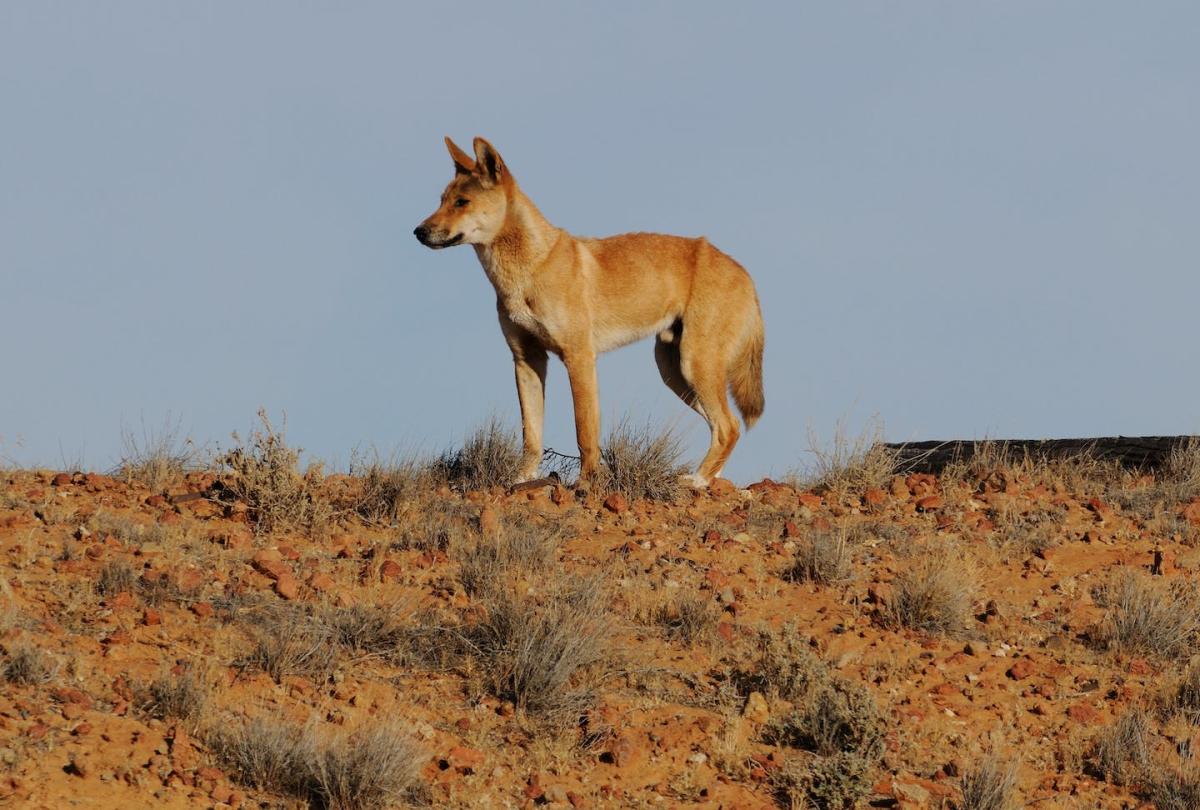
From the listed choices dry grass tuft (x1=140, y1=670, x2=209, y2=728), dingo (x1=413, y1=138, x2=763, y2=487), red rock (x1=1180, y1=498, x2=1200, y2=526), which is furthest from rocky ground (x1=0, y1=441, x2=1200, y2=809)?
dingo (x1=413, y1=138, x2=763, y2=487)

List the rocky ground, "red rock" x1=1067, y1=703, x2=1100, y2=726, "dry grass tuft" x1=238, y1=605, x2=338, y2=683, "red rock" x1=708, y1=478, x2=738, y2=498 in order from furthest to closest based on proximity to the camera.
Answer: "red rock" x1=708, y1=478, x2=738, y2=498 < "red rock" x1=1067, y1=703, x2=1100, y2=726 < "dry grass tuft" x1=238, y1=605, x2=338, y2=683 < the rocky ground

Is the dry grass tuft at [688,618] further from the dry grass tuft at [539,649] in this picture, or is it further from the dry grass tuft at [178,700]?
the dry grass tuft at [178,700]

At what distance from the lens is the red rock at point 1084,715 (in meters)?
6.98

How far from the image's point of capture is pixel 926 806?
6.17m

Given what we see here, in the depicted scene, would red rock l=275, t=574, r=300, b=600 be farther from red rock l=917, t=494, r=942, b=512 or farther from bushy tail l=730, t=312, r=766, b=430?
bushy tail l=730, t=312, r=766, b=430

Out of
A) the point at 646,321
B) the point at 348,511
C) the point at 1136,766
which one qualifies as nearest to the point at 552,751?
the point at 1136,766

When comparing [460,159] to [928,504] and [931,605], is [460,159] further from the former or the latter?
[931,605]

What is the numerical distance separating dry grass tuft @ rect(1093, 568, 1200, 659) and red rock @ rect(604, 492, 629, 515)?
11.5 feet

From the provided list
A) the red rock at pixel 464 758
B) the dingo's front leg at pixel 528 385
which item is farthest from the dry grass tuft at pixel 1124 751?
the dingo's front leg at pixel 528 385

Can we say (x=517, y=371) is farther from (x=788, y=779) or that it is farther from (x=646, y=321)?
(x=788, y=779)

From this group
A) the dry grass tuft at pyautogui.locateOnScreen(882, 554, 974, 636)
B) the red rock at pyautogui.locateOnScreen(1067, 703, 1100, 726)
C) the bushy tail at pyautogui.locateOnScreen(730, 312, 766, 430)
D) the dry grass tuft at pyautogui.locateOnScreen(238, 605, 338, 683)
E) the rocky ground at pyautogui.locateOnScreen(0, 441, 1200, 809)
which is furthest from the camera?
the bushy tail at pyautogui.locateOnScreen(730, 312, 766, 430)

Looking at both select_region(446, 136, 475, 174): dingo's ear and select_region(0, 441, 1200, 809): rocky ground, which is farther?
select_region(446, 136, 475, 174): dingo's ear

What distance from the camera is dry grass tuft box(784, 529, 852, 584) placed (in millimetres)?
8469

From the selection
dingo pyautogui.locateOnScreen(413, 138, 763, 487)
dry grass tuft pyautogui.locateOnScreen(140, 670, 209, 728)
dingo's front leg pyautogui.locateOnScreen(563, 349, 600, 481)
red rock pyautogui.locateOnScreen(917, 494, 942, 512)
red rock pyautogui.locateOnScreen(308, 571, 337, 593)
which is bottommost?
dry grass tuft pyautogui.locateOnScreen(140, 670, 209, 728)
